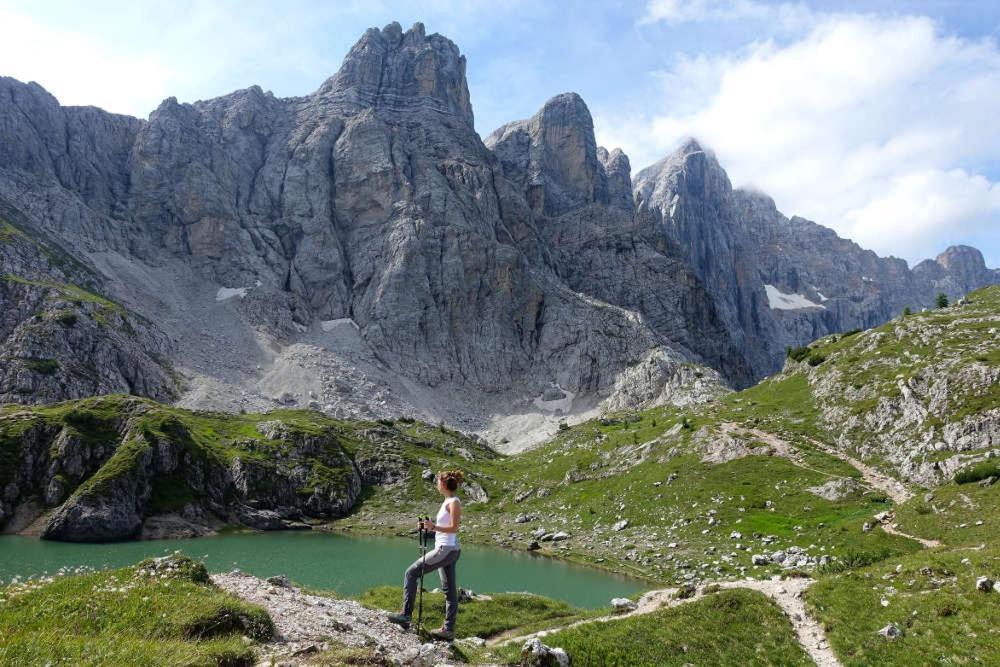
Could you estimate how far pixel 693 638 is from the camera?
60.6ft

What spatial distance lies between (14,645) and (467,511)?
82.6 m

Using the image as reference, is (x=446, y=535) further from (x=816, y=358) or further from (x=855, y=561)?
(x=816, y=358)

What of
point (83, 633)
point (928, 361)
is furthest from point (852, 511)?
point (83, 633)

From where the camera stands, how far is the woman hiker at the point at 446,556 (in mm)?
15375

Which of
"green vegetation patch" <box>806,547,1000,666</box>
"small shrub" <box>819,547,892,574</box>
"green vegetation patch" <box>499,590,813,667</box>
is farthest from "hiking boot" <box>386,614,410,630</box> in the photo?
"small shrub" <box>819,547,892,574</box>

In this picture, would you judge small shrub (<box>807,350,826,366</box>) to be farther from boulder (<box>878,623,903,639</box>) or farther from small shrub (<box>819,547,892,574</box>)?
boulder (<box>878,623,903,639</box>)

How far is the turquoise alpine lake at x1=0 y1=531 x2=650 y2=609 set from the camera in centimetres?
4869

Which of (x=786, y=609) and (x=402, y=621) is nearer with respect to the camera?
(x=402, y=621)

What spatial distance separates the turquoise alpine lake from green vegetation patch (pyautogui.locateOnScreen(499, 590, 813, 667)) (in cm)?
2399

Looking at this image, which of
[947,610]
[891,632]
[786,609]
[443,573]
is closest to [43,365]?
[443,573]

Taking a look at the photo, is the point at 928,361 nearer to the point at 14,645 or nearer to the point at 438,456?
the point at 14,645

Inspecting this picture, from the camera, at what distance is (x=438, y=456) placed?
116 metres

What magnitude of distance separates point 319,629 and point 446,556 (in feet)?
11.7

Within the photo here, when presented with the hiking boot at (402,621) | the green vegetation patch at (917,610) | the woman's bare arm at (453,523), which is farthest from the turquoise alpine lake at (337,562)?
the woman's bare arm at (453,523)
